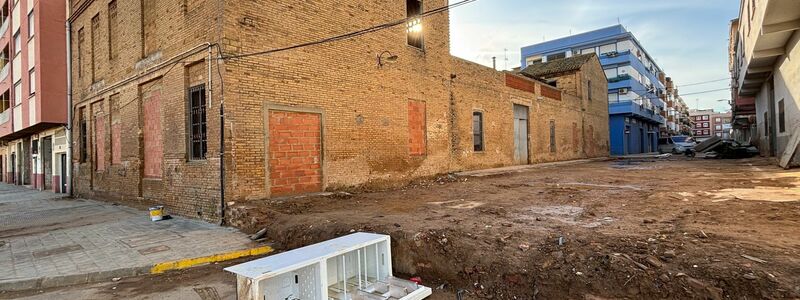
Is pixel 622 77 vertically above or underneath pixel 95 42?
above

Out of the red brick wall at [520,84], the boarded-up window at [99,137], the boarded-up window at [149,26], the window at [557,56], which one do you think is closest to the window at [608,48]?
the window at [557,56]

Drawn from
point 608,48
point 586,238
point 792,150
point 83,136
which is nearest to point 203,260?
point 586,238

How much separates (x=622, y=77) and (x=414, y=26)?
33451 mm

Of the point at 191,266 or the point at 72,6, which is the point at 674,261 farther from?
the point at 72,6

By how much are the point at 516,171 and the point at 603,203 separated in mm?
9648

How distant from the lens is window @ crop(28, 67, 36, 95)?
55.0 ft

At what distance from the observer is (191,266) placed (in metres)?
5.62

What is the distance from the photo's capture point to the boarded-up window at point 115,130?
1259cm

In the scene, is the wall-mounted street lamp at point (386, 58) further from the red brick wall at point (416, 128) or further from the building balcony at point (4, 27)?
the building balcony at point (4, 27)

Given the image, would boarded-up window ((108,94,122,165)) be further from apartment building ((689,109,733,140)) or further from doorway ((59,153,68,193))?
apartment building ((689,109,733,140))

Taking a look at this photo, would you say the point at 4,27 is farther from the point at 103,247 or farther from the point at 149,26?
the point at 103,247

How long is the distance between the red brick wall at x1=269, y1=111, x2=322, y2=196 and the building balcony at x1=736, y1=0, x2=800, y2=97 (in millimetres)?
11595

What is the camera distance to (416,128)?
13250 millimetres

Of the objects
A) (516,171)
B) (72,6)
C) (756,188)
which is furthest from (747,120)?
(72,6)
